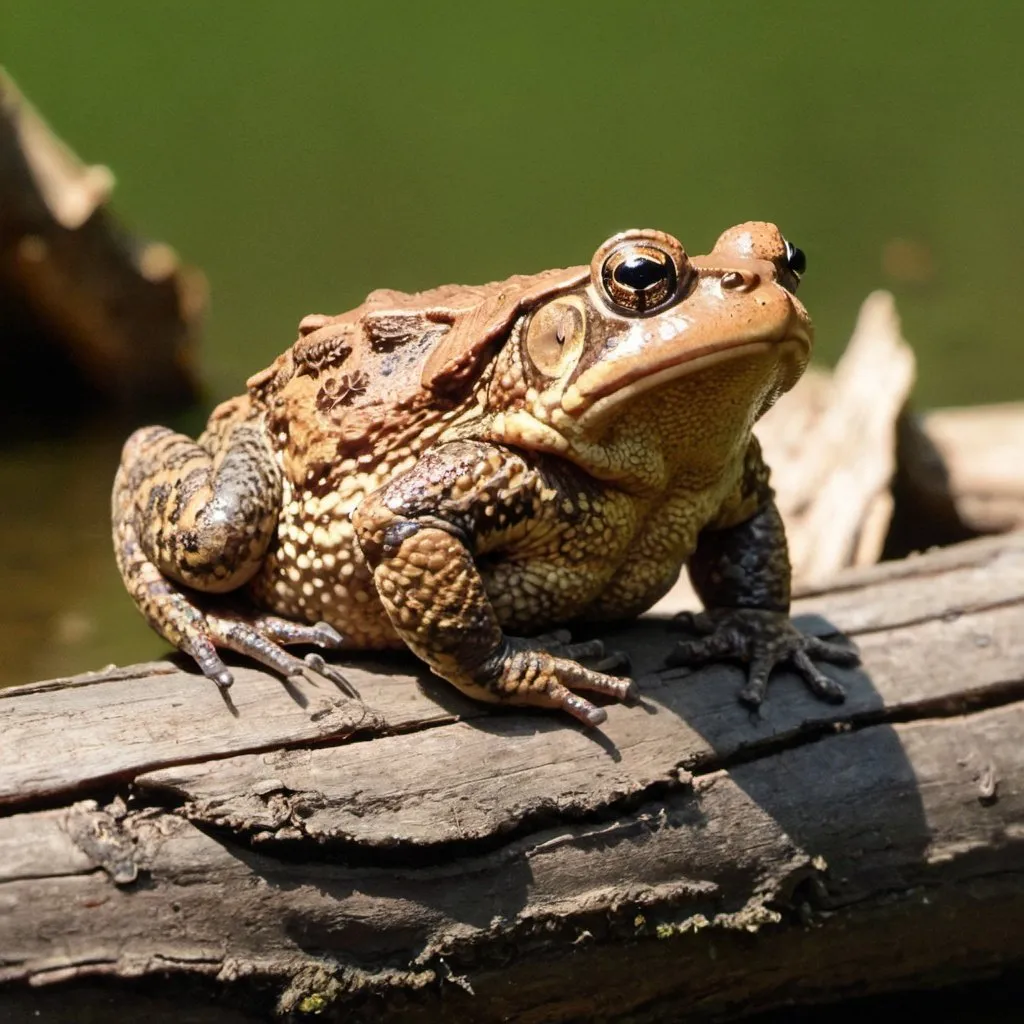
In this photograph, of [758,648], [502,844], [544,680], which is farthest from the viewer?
[758,648]

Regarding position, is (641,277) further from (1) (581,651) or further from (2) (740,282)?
(1) (581,651)

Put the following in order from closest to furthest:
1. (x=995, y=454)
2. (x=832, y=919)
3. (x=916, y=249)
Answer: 1. (x=832, y=919)
2. (x=995, y=454)
3. (x=916, y=249)

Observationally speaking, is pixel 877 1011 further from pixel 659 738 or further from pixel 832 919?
pixel 659 738

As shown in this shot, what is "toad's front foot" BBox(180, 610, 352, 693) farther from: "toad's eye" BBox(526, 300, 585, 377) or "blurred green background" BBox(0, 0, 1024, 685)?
"blurred green background" BBox(0, 0, 1024, 685)

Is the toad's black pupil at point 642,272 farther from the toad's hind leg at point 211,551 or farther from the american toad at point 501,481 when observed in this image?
the toad's hind leg at point 211,551

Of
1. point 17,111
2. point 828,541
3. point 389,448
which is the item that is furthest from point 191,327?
point 389,448

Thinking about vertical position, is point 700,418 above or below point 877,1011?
above

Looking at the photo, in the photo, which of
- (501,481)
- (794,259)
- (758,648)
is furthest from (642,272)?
(758,648)

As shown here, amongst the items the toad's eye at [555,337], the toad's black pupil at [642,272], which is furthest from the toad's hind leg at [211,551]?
the toad's black pupil at [642,272]
